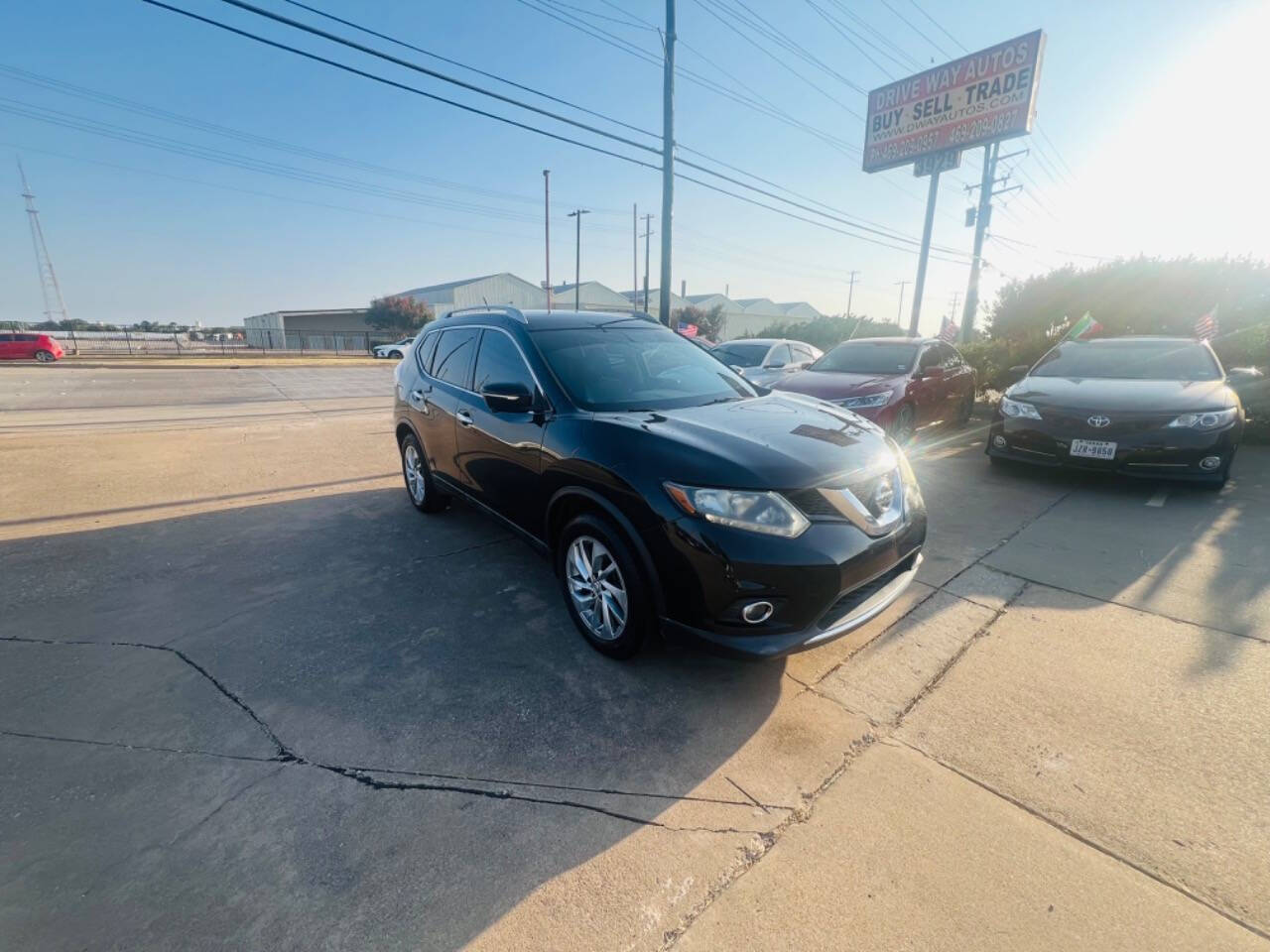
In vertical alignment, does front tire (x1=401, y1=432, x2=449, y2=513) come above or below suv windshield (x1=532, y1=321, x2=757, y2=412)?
below

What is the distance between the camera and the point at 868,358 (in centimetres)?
795

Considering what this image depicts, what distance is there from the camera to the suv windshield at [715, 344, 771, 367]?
1081cm

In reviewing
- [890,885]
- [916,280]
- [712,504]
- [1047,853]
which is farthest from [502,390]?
[916,280]

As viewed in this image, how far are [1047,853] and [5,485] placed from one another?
28.7ft

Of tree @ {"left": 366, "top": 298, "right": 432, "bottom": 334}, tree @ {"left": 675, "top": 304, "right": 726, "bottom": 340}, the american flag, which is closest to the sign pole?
the american flag

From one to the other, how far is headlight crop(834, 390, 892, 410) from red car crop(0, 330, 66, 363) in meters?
35.3

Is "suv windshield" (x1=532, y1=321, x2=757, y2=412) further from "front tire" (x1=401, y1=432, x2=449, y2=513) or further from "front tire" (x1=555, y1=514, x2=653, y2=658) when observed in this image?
"front tire" (x1=401, y1=432, x2=449, y2=513)

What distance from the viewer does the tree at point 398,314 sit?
5131 centimetres

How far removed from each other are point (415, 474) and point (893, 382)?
18.9 ft

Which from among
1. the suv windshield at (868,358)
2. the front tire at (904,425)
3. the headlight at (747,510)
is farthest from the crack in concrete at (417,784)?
the suv windshield at (868,358)

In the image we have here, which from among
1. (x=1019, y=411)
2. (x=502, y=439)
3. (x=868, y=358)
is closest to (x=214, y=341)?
(x=868, y=358)

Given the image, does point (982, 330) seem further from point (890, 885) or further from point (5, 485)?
point (5, 485)

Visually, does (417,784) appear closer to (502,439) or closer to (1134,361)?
(502,439)

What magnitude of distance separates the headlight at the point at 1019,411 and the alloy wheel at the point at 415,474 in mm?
5745
